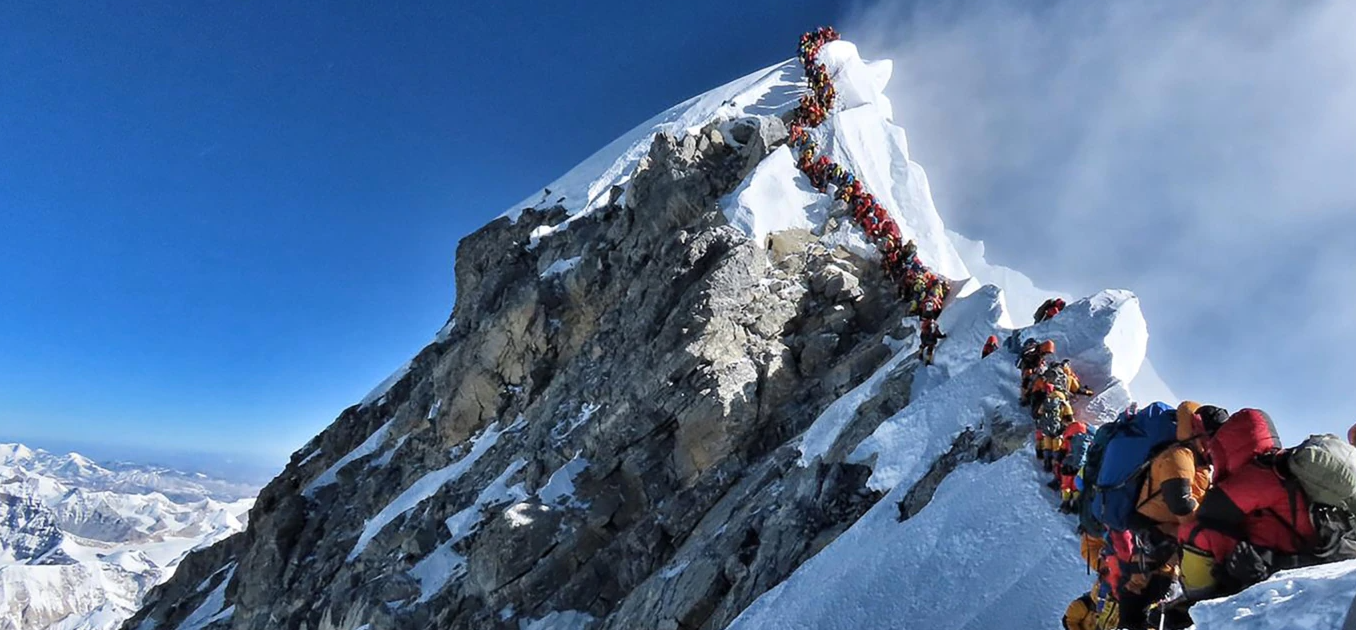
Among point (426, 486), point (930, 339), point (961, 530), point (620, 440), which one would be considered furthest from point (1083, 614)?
point (426, 486)

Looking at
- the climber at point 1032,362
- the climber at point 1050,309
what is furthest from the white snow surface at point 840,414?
the climber at point 1032,362

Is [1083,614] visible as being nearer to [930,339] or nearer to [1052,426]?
[1052,426]

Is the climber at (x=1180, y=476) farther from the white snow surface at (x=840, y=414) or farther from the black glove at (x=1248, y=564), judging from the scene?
the white snow surface at (x=840, y=414)

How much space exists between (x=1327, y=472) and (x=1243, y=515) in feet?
2.11

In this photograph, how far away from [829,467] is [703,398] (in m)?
7.06

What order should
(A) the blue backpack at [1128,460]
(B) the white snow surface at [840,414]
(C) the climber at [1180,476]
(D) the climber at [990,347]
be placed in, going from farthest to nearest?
(B) the white snow surface at [840,414] < (D) the climber at [990,347] < (A) the blue backpack at [1128,460] < (C) the climber at [1180,476]

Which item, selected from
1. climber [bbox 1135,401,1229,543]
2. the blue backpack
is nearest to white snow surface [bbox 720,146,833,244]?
the blue backpack

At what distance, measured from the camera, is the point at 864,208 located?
26453mm

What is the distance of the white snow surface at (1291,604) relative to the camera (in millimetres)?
4316

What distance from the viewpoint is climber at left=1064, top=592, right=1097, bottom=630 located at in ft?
21.5

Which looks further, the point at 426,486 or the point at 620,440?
the point at 426,486

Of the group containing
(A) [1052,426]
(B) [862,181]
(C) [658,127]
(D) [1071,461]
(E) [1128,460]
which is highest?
(C) [658,127]

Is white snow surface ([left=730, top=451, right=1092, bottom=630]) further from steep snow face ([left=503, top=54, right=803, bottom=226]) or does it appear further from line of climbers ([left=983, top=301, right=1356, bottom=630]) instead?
steep snow face ([left=503, top=54, right=803, bottom=226])

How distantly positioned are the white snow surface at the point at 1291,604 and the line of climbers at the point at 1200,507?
1.02ft
